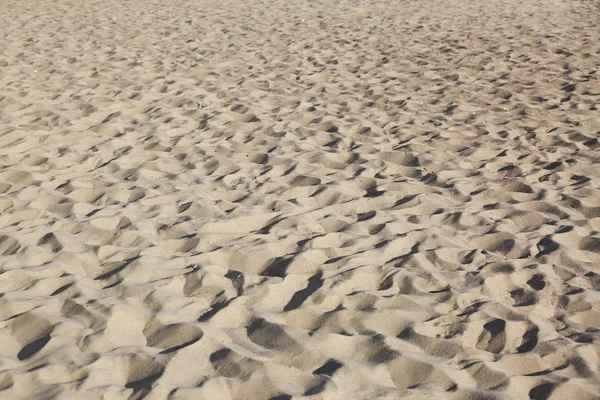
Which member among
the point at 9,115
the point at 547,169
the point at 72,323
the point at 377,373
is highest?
the point at 9,115

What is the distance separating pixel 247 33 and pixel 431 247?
22.0 feet

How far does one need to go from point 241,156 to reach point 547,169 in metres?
2.39

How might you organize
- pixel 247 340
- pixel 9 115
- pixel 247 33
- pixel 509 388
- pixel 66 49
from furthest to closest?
pixel 247 33 < pixel 66 49 < pixel 9 115 < pixel 247 340 < pixel 509 388

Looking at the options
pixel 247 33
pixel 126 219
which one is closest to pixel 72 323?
pixel 126 219

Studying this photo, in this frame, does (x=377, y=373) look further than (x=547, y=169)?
No

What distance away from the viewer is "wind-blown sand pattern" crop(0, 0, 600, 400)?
9.21 feet

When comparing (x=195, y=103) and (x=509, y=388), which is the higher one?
(x=195, y=103)

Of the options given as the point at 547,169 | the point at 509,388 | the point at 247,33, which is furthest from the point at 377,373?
the point at 247,33

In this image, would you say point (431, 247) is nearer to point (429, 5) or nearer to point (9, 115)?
point (9, 115)

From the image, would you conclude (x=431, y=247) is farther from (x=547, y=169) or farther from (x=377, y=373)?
(x=547, y=169)

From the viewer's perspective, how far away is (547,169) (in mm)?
4973

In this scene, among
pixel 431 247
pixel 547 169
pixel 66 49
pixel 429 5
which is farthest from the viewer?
pixel 429 5

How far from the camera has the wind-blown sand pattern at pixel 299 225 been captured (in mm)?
2809

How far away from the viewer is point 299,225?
4.06 metres
